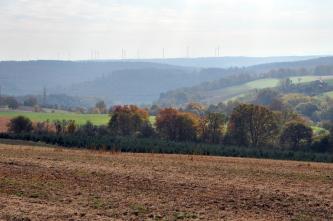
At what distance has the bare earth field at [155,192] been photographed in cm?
1844

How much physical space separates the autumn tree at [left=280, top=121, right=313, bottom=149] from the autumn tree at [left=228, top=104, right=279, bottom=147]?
14.1 feet

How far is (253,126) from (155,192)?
209 ft

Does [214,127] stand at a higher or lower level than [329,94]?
lower

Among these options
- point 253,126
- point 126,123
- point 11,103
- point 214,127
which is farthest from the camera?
point 11,103

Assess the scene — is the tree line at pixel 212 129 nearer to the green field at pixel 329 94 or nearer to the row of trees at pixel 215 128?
the row of trees at pixel 215 128

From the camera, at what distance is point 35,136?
6756 cm

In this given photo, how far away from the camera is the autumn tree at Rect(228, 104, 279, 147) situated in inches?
3287

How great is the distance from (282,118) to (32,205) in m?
80.6

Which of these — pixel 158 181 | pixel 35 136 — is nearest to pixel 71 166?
pixel 158 181

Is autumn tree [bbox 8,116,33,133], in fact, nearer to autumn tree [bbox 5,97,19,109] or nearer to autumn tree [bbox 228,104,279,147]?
autumn tree [bbox 228,104,279,147]

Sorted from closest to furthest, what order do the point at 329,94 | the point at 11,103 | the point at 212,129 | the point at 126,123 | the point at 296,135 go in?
the point at 296,135
the point at 212,129
the point at 126,123
the point at 11,103
the point at 329,94

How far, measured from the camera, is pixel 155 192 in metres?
22.2

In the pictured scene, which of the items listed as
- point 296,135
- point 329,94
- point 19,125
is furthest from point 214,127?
point 329,94

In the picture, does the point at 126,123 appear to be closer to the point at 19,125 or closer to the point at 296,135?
the point at 19,125
